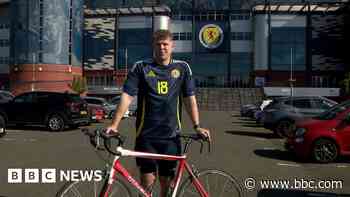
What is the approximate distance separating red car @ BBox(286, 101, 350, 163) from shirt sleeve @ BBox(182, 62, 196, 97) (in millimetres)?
6512

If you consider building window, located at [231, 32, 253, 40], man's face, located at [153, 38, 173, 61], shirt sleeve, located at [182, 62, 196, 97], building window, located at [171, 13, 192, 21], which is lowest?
shirt sleeve, located at [182, 62, 196, 97]

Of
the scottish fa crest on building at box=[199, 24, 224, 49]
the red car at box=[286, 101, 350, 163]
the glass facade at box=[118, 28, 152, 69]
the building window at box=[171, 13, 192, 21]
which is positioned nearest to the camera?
the red car at box=[286, 101, 350, 163]

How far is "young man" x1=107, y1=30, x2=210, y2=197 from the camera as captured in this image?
448 cm

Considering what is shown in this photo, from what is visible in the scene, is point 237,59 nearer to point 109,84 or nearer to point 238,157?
point 109,84

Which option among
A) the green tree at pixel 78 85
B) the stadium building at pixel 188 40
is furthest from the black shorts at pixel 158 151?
the stadium building at pixel 188 40

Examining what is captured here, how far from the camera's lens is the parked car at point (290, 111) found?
53.2ft

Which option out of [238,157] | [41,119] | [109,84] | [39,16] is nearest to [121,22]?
[109,84]

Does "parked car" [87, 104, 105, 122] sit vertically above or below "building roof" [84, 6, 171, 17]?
below

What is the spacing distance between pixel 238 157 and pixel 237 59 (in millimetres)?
71057

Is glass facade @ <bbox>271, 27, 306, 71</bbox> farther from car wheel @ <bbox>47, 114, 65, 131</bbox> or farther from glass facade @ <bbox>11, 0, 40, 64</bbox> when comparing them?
car wheel @ <bbox>47, 114, 65, 131</bbox>

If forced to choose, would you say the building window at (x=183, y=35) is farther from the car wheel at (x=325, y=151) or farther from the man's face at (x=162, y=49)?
the man's face at (x=162, y=49)

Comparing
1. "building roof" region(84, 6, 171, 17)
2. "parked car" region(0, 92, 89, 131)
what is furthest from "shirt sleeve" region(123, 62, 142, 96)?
"building roof" region(84, 6, 171, 17)

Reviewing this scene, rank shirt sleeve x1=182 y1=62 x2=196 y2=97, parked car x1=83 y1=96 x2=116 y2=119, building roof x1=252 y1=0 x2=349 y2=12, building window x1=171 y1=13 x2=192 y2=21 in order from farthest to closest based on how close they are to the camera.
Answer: building window x1=171 y1=13 x2=192 y2=21, building roof x1=252 y1=0 x2=349 y2=12, parked car x1=83 y1=96 x2=116 y2=119, shirt sleeve x1=182 y1=62 x2=196 y2=97

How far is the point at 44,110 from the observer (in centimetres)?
1836
